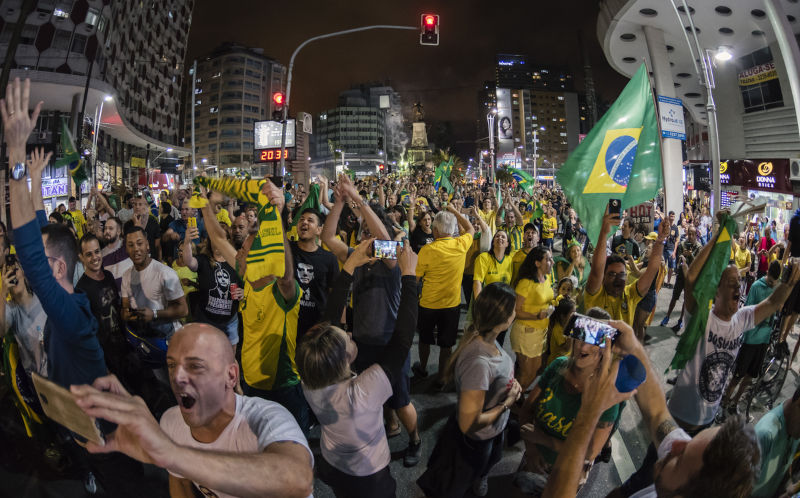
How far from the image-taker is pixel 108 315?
3.83 metres

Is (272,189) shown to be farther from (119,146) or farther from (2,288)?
(119,146)

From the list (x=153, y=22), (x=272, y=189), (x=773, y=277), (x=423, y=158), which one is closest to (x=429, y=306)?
(x=272, y=189)

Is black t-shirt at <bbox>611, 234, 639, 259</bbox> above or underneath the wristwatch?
underneath

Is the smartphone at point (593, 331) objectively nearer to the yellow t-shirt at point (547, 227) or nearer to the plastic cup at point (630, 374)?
the plastic cup at point (630, 374)

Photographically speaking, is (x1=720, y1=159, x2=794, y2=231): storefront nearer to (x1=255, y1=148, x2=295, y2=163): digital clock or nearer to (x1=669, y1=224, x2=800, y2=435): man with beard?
(x1=255, y1=148, x2=295, y2=163): digital clock

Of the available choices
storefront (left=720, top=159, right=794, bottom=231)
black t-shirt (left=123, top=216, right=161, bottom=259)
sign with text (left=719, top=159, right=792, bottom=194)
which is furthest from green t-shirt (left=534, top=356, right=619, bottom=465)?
sign with text (left=719, top=159, right=792, bottom=194)

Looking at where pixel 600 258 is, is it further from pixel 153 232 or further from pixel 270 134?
pixel 270 134

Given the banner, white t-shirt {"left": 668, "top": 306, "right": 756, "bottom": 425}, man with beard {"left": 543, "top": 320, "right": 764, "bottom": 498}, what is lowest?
white t-shirt {"left": 668, "top": 306, "right": 756, "bottom": 425}

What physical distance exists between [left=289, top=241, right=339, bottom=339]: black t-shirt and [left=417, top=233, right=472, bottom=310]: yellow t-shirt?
4.07 ft

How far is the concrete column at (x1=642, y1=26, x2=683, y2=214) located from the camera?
2269 centimetres

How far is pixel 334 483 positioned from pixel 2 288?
9.83 ft

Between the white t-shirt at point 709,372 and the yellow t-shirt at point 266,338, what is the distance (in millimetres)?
3243

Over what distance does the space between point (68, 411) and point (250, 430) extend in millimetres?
577

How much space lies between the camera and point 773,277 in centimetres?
511
